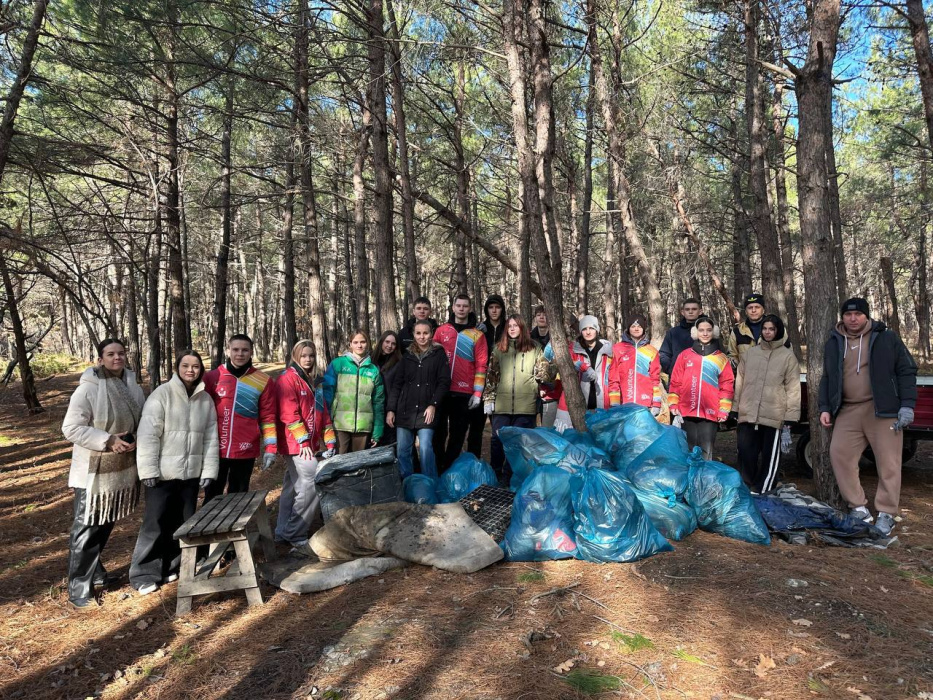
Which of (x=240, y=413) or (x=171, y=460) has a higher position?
(x=240, y=413)

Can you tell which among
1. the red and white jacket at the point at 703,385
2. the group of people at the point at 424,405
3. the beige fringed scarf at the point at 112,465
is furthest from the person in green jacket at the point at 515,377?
the beige fringed scarf at the point at 112,465

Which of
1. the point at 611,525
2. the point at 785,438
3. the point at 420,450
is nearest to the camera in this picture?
the point at 611,525

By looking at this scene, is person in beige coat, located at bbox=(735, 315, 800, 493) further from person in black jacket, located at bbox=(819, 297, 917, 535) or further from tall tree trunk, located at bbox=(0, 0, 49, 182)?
tall tree trunk, located at bbox=(0, 0, 49, 182)

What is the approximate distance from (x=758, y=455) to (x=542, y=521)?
2.61 m

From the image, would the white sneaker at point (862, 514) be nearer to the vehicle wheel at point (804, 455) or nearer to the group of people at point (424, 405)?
the group of people at point (424, 405)

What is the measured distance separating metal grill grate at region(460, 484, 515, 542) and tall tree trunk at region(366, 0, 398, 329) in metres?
2.85

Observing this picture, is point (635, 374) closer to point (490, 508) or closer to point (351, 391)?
point (490, 508)

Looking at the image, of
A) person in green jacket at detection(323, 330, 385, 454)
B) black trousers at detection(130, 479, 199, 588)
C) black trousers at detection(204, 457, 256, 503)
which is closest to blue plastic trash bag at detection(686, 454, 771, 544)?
person in green jacket at detection(323, 330, 385, 454)

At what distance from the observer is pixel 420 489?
476 centimetres

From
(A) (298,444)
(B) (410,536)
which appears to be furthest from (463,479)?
(A) (298,444)

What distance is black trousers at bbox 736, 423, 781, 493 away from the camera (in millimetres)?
5055

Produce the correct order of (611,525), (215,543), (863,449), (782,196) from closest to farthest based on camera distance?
(215,543), (611,525), (863,449), (782,196)

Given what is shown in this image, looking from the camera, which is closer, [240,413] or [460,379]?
[240,413]

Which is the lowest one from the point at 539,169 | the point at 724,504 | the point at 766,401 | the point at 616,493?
the point at 724,504
